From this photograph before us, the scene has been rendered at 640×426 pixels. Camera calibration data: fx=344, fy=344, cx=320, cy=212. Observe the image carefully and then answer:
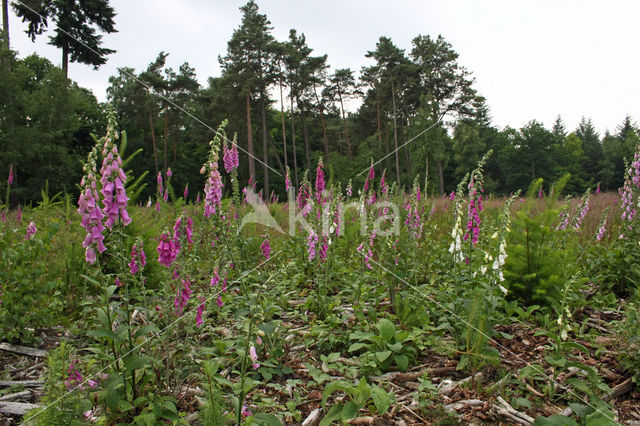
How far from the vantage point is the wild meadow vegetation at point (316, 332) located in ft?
6.35

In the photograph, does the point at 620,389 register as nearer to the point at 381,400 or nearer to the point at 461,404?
the point at 461,404

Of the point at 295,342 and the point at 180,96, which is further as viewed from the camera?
the point at 180,96

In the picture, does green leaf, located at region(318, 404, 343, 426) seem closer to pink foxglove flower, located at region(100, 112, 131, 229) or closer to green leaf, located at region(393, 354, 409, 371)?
green leaf, located at region(393, 354, 409, 371)

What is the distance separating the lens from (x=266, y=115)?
2988 centimetres

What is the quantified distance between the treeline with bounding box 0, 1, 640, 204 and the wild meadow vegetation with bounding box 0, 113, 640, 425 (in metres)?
11.0

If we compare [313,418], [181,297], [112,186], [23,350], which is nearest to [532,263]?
[313,418]

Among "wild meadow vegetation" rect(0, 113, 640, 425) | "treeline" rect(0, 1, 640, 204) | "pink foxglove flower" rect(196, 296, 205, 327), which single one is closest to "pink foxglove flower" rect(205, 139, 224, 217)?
"wild meadow vegetation" rect(0, 113, 640, 425)

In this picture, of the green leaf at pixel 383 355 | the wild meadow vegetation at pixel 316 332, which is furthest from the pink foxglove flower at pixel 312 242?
the green leaf at pixel 383 355

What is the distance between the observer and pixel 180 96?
108 ft

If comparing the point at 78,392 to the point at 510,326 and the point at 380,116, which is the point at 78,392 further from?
the point at 380,116

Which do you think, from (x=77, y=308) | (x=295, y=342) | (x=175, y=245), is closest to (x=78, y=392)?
(x=175, y=245)

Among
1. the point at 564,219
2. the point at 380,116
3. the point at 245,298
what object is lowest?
the point at 245,298

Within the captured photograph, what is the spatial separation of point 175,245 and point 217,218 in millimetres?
867

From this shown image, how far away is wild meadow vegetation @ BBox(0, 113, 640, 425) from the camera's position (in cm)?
194
